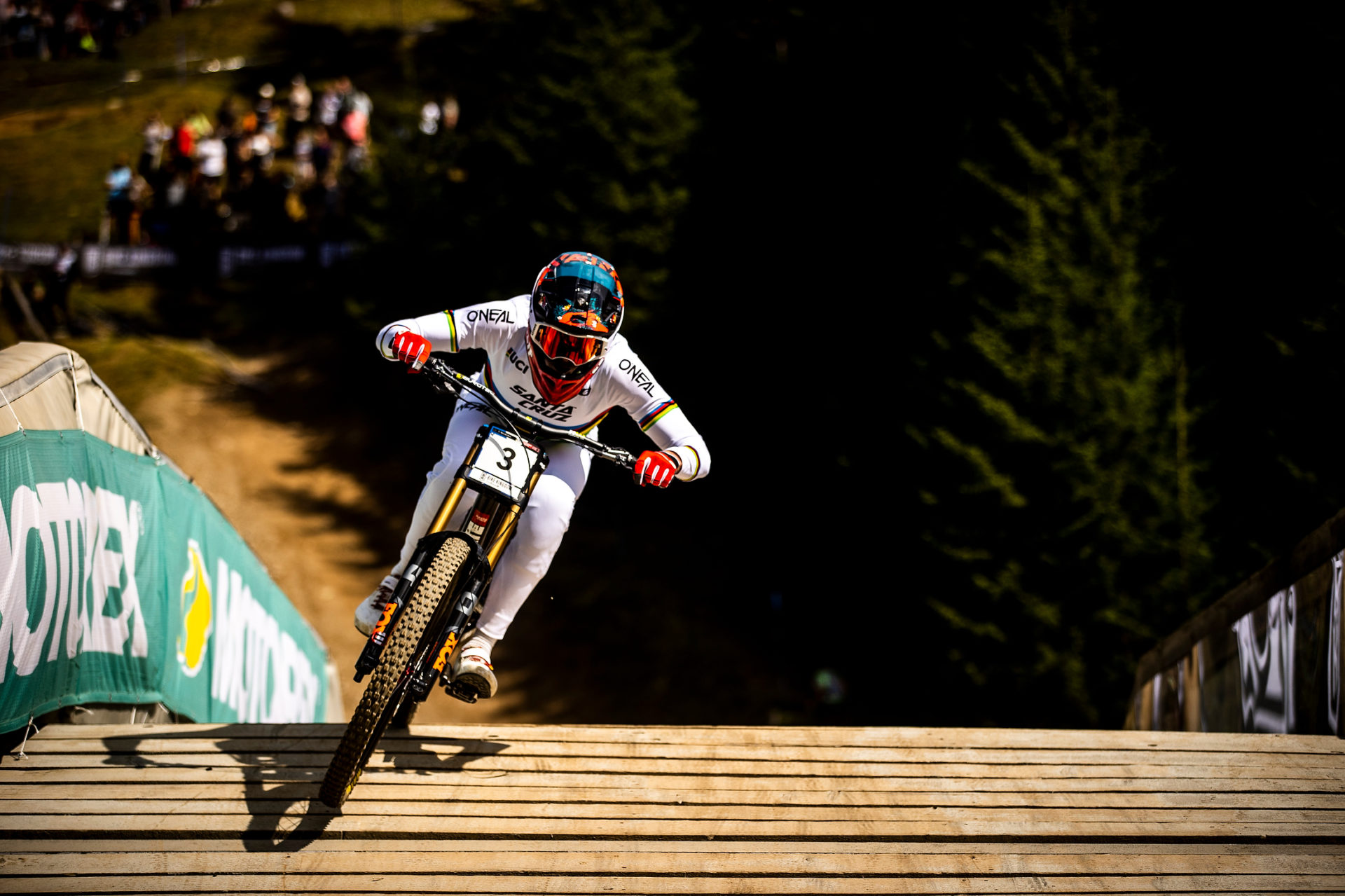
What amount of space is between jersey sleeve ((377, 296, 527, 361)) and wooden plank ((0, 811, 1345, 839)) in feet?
7.90

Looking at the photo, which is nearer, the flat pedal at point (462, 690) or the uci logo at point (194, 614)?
the flat pedal at point (462, 690)

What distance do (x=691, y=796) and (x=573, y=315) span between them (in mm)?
2427

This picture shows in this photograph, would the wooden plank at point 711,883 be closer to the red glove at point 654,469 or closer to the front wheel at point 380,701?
the front wheel at point 380,701

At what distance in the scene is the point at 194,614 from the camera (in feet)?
Answer: 27.7

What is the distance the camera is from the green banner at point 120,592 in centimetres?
575

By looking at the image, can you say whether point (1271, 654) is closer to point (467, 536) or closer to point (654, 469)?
point (654, 469)

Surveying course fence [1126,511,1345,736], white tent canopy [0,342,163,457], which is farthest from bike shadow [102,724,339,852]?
course fence [1126,511,1345,736]

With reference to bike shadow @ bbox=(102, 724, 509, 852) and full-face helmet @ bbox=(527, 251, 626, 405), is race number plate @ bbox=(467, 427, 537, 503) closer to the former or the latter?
full-face helmet @ bbox=(527, 251, 626, 405)

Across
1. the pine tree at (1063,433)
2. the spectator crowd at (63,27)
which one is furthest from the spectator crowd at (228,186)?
the pine tree at (1063,433)

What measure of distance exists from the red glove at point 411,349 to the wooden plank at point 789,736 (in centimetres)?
201

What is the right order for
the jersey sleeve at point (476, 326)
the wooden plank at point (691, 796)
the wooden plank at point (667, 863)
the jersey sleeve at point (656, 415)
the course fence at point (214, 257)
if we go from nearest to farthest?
the wooden plank at point (667, 863) → the wooden plank at point (691, 796) → the jersey sleeve at point (476, 326) → the jersey sleeve at point (656, 415) → the course fence at point (214, 257)

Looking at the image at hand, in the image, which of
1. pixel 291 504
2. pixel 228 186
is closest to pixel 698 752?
pixel 291 504

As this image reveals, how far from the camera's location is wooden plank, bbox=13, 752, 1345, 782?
5.70 meters

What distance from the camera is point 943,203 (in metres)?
20.3
